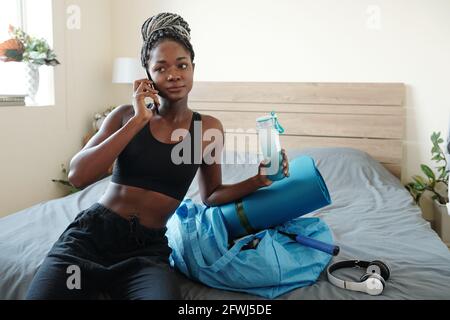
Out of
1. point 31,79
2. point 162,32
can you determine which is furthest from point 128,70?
point 162,32

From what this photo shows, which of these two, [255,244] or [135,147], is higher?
[135,147]

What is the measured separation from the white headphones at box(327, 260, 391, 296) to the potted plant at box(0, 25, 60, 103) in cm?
231

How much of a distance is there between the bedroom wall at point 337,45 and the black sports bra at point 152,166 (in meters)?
2.13

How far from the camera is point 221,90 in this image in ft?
10.9

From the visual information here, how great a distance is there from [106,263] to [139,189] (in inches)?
8.9

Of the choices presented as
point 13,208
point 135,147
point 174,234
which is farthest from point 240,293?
point 13,208

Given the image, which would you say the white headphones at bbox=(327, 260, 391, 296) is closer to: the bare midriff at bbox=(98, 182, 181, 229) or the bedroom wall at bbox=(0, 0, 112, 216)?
the bare midriff at bbox=(98, 182, 181, 229)

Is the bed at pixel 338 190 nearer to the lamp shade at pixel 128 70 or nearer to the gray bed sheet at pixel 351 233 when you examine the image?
the gray bed sheet at pixel 351 233

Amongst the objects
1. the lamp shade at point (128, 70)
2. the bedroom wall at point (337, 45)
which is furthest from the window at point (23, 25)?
the bedroom wall at point (337, 45)

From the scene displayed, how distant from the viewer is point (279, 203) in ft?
4.30

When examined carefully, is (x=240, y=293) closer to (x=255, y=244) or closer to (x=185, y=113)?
(x=255, y=244)

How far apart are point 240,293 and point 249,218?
0.73 feet

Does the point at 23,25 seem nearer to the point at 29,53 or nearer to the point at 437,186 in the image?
the point at 29,53

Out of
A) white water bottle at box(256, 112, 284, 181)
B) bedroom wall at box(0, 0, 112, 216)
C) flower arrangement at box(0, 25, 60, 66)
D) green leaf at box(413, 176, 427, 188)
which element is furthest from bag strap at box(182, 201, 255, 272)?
green leaf at box(413, 176, 427, 188)
